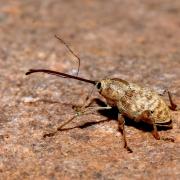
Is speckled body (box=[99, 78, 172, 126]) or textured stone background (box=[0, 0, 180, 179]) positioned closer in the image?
textured stone background (box=[0, 0, 180, 179])

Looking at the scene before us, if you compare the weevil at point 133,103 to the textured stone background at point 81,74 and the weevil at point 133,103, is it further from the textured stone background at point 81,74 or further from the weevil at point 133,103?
the textured stone background at point 81,74

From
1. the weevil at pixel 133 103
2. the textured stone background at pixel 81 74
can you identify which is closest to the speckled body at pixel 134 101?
the weevil at pixel 133 103

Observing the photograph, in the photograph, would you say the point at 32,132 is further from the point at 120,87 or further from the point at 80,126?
the point at 120,87

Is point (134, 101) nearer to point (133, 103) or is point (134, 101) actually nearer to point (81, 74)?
point (133, 103)

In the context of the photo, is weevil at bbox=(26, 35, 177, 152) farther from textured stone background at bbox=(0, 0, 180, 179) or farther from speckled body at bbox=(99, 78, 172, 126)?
textured stone background at bbox=(0, 0, 180, 179)

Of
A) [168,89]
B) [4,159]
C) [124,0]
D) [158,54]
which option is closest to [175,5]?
[124,0]

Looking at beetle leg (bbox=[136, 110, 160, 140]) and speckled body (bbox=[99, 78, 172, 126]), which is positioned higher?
speckled body (bbox=[99, 78, 172, 126])

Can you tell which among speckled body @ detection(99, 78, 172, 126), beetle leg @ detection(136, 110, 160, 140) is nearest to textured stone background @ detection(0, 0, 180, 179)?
beetle leg @ detection(136, 110, 160, 140)

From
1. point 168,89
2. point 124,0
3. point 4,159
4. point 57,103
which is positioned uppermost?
point 124,0
